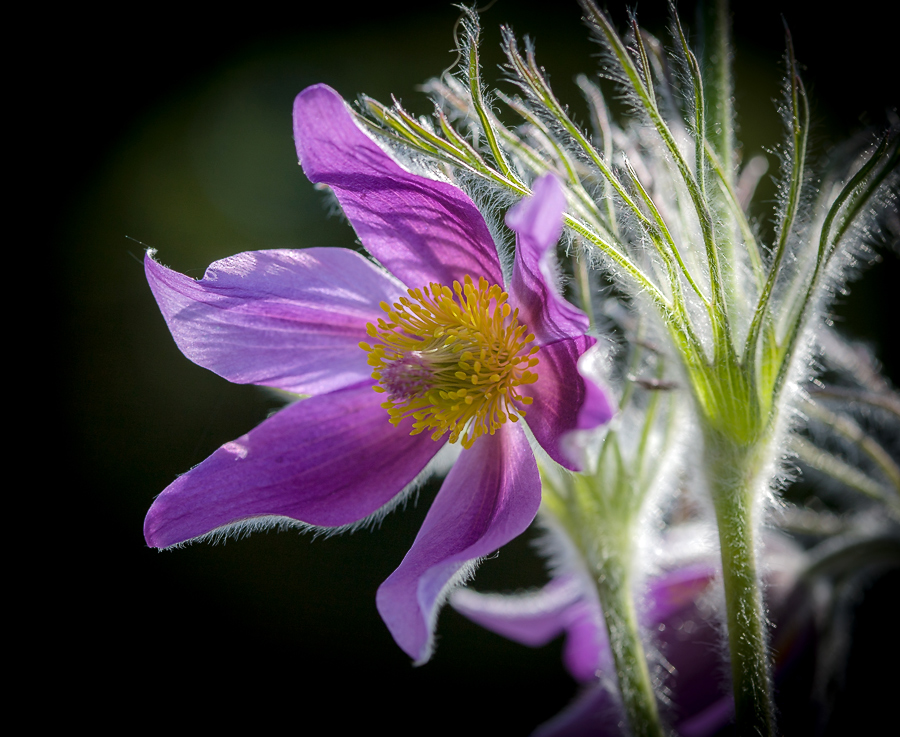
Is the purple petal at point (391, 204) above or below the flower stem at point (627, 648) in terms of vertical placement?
above

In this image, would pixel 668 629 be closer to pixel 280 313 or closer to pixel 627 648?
pixel 627 648

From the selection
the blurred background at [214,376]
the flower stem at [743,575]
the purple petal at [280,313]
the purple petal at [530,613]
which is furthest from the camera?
the blurred background at [214,376]

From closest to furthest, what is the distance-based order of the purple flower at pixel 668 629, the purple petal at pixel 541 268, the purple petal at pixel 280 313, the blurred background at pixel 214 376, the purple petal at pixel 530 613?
the purple petal at pixel 541 268, the purple petal at pixel 280 313, the purple flower at pixel 668 629, the purple petal at pixel 530 613, the blurred background at pixel 214 376

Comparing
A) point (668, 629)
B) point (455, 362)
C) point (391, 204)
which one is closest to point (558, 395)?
point (455, 362)

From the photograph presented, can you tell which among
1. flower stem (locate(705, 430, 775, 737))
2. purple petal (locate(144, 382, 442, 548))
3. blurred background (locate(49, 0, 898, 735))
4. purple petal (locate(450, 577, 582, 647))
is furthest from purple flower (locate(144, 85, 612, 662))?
blurred background (locate(49, 0, 898, 735))

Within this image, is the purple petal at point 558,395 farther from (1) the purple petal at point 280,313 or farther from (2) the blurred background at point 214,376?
(2) the blurred background at point 214,376

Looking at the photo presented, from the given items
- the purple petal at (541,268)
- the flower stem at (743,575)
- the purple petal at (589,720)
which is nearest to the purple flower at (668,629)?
the purple petal at (589,720)
